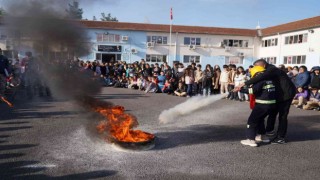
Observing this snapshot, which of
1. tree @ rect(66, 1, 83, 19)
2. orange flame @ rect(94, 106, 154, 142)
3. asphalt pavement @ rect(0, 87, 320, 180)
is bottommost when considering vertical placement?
asphalt pavement @ rect(0, 87, 320, 180)

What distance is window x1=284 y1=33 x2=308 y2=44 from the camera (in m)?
30.6

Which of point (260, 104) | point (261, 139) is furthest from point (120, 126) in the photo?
point (261, 139)

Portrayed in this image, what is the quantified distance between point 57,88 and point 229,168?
3951 mm

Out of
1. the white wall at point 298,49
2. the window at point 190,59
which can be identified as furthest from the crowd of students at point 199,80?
the window at point 190,59

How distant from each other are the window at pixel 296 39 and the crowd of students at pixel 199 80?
1855 cm

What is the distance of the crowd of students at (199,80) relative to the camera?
11.9 meters

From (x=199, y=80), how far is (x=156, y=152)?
32.2 ft

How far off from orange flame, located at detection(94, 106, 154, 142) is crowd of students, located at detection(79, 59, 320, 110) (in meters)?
5.01

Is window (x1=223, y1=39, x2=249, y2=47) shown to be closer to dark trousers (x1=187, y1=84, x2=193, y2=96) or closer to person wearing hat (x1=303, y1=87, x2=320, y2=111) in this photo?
dark trousers (x1=187, y1=84, x2=193, y2=96)

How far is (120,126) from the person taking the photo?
6.02 meters

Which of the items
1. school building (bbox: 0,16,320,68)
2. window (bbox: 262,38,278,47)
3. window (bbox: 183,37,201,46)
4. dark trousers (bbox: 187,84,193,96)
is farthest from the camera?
window (bbox: 183,37,201,46)

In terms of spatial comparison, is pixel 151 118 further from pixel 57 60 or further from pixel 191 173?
pixel 191 173

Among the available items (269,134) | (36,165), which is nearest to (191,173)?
(36,165)

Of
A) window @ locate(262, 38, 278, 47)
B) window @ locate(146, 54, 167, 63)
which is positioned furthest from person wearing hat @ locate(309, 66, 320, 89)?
window @ locate(262, 38, 278, 47)
